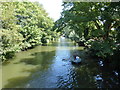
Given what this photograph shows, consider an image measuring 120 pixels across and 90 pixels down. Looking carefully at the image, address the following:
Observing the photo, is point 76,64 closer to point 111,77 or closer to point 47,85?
point 111,77

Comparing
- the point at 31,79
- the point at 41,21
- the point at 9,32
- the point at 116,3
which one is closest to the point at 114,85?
the point at 116,3

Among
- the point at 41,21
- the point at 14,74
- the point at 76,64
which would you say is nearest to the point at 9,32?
the point at 14,74

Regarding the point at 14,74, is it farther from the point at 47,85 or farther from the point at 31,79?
the point at 47,85

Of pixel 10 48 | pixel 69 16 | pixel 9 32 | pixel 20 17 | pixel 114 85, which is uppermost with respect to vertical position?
pixel 20 17

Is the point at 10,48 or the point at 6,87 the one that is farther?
the point at 10,48

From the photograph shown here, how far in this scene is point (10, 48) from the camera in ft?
40.4

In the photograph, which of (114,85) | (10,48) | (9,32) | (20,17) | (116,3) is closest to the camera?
(116,3)

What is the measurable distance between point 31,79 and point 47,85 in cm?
169

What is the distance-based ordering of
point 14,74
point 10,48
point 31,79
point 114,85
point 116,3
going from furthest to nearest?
point 10,48 → point 14,74 → point 31,79 → point 114,85 → point 116,3

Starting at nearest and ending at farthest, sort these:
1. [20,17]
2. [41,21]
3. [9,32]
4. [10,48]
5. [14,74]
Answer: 1. [14,74]
2. [9,32]
3. [10,48]
4. [20,17]
5. [41,21]

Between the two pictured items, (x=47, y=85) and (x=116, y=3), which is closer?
(x=116, y=3)

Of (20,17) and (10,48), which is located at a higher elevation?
(20,17)

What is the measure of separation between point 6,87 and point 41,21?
2179 cm

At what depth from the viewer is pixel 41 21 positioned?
27.3 m
